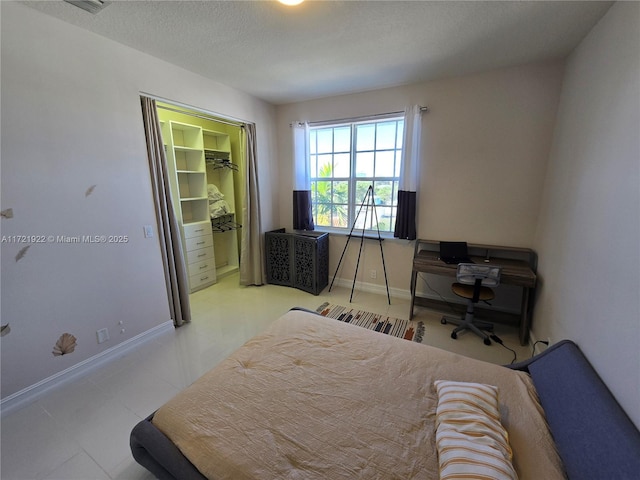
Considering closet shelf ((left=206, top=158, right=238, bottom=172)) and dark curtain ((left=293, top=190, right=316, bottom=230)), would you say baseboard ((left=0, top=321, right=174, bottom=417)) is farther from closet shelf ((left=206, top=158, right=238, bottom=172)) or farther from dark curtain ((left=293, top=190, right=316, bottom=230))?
closet shelf ((left=206, top=158, right=238, bottom=172))

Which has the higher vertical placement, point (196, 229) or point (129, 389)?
point (196, 229)

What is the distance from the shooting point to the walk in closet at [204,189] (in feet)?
11.7

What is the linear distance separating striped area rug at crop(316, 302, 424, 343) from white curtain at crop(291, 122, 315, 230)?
1.28m

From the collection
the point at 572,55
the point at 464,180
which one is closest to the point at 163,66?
the point at 464,180

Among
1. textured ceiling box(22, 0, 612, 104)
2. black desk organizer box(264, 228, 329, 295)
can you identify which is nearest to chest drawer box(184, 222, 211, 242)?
black desk organizer box(264, 228, 329, 295)

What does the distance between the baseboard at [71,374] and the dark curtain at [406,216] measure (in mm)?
2823

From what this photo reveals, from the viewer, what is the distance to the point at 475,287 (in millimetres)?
2400

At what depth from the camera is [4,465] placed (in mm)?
1403

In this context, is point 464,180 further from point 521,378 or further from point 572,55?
point 521,378

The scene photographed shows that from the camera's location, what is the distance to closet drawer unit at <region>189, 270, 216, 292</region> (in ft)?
12.2

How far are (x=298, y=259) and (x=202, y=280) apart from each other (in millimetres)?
1488

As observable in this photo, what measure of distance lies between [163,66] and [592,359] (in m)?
3.79

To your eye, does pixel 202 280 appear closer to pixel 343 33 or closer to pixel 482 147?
pixel 343 33

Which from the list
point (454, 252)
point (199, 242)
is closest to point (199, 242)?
point (199, 242)
